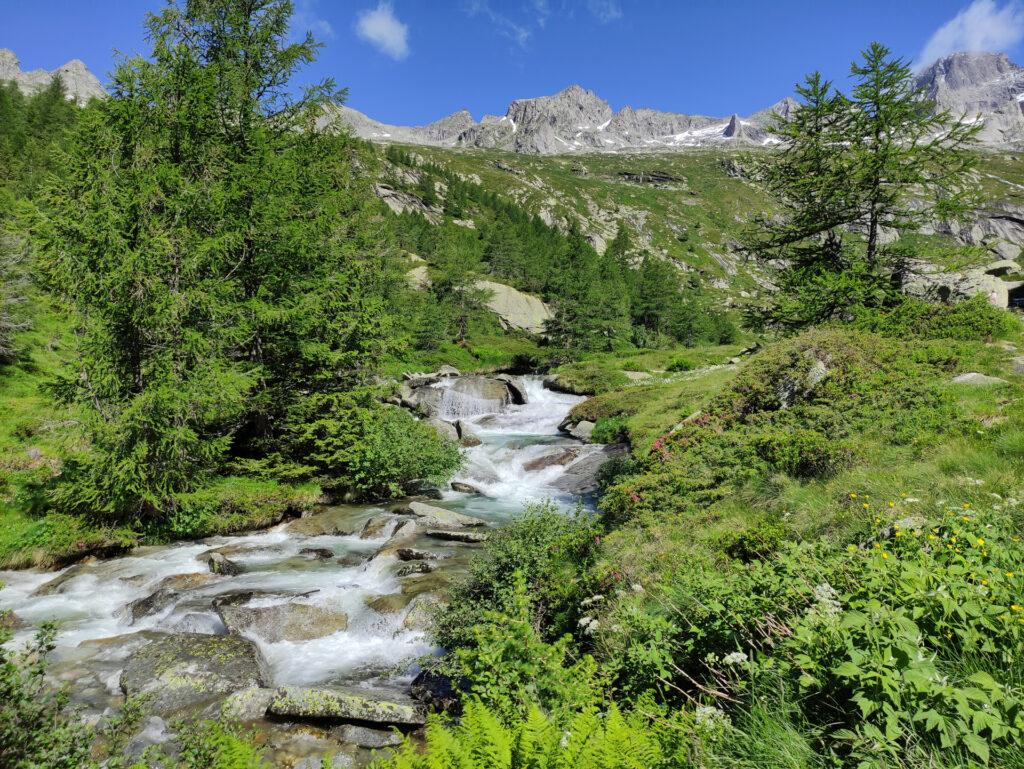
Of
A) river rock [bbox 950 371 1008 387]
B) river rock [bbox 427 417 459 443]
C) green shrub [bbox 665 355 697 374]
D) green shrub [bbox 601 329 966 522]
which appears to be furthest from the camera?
green shrub [bbox 665 355 697 374]

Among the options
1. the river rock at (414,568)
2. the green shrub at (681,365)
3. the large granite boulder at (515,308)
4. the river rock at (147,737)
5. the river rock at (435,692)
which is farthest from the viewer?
the large granite boulder at (515,308)

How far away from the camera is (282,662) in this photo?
861cm

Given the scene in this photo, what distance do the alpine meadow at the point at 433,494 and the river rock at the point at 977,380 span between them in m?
0.20


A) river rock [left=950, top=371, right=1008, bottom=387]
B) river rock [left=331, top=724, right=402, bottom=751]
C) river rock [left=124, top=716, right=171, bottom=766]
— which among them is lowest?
river rock [left=331, top=724, right=402, bottom=751]

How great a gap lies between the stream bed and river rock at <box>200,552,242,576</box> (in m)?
0.05

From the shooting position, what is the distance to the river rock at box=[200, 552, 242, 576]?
11.5m

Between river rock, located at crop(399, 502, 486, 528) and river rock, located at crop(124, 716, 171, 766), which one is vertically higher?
river rock, located at crop(124, 716, 171, 766)

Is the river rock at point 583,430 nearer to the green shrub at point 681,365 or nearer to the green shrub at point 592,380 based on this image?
the green shrub at point 592,380

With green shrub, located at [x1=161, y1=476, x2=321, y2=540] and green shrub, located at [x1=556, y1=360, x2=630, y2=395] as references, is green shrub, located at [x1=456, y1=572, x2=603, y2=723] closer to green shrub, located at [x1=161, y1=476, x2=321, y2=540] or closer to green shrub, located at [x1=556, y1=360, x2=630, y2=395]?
green shrub, located at [x1=161, y1=476, x2=321, y2=540]

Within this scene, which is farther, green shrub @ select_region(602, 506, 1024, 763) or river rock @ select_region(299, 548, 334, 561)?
river rock @ select_region(299, 548, 334, 561)

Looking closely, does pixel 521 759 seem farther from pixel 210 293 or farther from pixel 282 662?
pixel 210 293

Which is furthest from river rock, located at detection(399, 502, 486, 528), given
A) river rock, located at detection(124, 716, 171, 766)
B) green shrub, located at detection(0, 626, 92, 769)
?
green shrub, located at detection(0, 626, 92, 769)

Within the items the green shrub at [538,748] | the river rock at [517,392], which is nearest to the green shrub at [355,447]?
the green shrub at [538,748]

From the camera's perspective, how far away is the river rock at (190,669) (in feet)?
24.2
